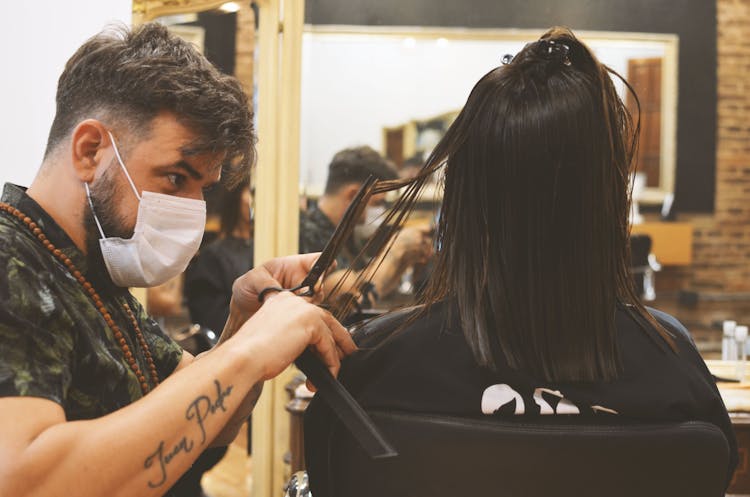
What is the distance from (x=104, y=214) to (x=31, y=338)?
27cm

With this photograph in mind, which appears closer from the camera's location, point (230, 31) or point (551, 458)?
point (551, 458)

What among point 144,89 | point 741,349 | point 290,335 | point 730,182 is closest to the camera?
point 290,335

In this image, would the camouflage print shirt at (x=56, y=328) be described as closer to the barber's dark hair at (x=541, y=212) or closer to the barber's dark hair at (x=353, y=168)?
the barber's dark hair at (x=541, y=212)

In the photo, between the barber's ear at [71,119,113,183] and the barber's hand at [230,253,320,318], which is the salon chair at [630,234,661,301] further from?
the barber's ear at [71,119,113,183]

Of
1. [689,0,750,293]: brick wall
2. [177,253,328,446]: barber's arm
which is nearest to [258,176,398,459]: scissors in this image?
[177,253,328,446]: barber's arm

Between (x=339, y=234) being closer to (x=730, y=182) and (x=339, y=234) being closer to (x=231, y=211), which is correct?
(x=231, y=211)

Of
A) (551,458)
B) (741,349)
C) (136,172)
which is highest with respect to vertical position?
(136,172)

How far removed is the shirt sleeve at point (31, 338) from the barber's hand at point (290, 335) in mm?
221

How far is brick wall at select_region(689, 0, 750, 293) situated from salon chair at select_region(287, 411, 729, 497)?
6.89 metres

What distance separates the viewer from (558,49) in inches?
38.4

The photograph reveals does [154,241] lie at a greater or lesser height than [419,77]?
lesser

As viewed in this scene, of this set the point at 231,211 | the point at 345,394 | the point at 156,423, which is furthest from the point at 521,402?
the point at 231,211

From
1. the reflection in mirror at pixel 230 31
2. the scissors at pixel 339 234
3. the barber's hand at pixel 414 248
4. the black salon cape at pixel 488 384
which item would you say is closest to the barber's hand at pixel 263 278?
the scissors at pixel 339 234

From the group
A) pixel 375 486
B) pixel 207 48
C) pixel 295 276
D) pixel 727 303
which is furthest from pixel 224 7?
pixel 727 303
